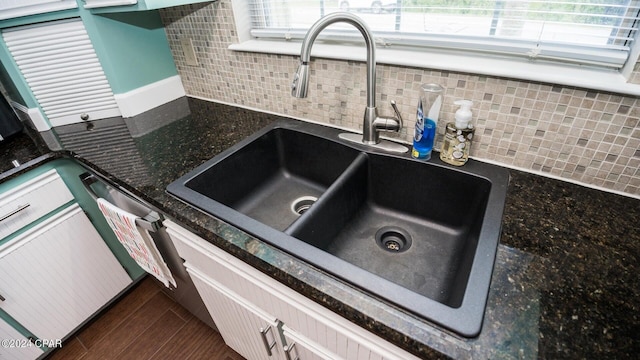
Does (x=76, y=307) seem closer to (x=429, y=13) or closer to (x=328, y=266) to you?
(x=328, y=266)

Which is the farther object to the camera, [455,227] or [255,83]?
[255,83]

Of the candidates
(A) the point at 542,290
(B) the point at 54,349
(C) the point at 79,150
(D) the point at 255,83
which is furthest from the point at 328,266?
(B) the point at 54,349

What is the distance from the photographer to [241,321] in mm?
965

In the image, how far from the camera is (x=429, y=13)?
87cm

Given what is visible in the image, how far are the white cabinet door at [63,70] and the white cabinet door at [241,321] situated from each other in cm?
88

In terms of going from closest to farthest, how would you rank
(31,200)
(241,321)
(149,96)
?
(241,321)
(31,200)
(149,96)

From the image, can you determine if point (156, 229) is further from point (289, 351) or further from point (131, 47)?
point (131, 47)

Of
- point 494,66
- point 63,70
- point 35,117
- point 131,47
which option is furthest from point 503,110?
point 35,117

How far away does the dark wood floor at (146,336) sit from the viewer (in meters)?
1.39

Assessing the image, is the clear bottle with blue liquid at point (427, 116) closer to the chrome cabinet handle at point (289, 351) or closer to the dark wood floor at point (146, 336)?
the chrome cabinet handle at point (289, 351)

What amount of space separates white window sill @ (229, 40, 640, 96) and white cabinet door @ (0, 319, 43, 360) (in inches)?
59.0

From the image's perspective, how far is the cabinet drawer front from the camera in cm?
104

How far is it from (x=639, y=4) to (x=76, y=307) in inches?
84.9

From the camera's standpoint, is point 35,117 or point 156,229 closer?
point 156,229
